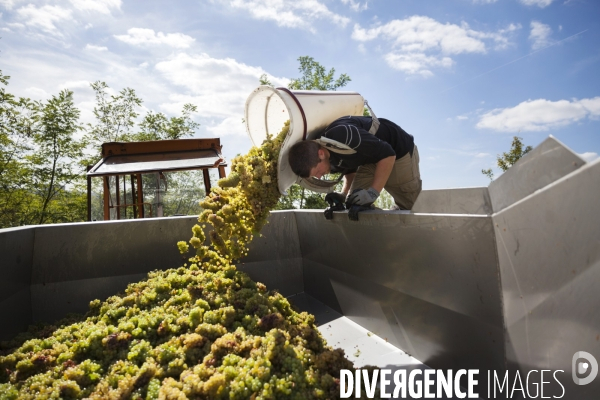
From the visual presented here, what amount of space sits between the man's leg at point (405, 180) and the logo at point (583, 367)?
2.72m

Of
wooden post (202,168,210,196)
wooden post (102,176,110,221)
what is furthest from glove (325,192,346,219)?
wooden post (102,176,110,221)

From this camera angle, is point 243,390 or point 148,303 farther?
point 148,303

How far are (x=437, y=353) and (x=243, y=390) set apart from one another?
109cm

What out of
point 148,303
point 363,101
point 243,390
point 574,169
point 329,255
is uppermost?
point 363,101

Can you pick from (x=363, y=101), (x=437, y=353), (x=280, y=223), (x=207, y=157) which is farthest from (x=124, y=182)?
(x=437, y=353)

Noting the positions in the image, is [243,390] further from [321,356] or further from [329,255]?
[329,255]

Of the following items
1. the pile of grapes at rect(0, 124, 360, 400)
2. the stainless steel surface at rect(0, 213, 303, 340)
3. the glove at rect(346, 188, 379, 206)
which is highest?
the glove at rect(346, 188, 379, 206)

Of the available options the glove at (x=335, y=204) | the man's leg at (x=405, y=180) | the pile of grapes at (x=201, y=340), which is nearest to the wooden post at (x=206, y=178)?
the pile of grapes at (x=201, y=340)

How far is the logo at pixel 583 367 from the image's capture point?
1357mm

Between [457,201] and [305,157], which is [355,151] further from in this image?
[457,201]

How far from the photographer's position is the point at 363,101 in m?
3.88

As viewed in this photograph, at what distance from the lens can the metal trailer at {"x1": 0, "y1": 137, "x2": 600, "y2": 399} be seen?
1.42 m

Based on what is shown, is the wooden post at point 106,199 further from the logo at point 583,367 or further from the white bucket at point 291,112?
the logo at point 583,367

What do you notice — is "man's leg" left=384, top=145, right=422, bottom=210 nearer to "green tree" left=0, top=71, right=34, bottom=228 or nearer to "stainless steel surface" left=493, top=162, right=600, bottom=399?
"stainless steel surface" left=493, top=162, right=600, bottom=399
